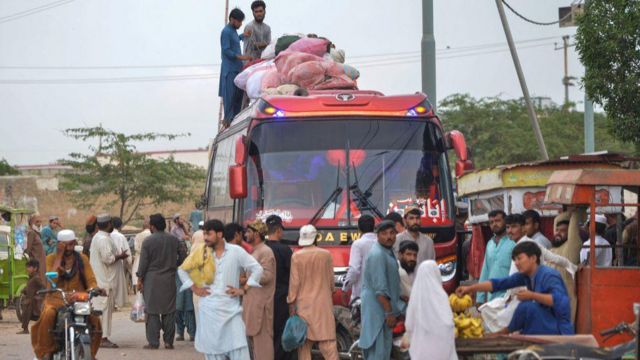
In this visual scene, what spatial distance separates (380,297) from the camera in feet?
37.1

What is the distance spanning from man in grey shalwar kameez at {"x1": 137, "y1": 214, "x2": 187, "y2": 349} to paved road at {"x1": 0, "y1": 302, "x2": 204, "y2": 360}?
0.34 meters

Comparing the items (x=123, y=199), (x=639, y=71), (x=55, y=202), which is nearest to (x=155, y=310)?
(x=639, y=71)

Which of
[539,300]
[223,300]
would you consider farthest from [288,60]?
[539,300]

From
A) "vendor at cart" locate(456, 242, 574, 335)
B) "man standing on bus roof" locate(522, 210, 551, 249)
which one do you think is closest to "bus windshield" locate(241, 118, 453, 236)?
"man standing on bus roof" locate(522, 210, 551, 249)

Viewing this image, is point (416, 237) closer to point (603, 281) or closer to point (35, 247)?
point (603, 281)

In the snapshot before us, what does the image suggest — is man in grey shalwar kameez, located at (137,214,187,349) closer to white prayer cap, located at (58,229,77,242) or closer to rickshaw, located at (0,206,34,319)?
white prayer cap, located at (58,229,77,242)

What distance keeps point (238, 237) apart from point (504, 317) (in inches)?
137

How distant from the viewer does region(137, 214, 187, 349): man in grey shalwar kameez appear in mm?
16859

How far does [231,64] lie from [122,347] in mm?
5295

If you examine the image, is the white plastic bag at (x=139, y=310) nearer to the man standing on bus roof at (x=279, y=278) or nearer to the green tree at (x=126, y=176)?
the man standing on bus roof at (x=279, y=278)

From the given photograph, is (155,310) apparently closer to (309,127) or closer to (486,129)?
(309,127)

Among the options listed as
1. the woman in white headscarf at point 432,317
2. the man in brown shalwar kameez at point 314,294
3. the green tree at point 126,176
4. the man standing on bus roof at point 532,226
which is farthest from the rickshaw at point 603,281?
the green tree at point 126,176

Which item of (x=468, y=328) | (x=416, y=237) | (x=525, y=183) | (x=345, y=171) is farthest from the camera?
(x=525, y=183)

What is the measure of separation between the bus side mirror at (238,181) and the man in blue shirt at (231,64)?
5.46 meters
